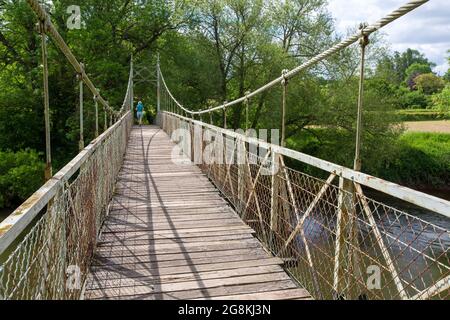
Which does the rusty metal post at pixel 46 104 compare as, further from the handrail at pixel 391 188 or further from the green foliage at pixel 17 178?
the green foliage at pixel 17 178

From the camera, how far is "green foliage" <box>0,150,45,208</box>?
1225 cm

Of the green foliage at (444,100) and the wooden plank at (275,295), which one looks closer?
A: the wooden plank at (275,295)

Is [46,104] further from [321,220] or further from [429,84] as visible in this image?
[429,84]

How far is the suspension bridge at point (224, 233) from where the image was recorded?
150 centimetres

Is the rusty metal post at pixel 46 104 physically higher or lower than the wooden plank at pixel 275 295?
higher

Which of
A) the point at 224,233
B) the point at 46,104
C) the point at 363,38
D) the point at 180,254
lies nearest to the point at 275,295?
the point at 180,254

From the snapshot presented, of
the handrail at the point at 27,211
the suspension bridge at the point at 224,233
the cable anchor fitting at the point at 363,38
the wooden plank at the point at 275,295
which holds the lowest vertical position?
the wooden plank at the point at 275,295

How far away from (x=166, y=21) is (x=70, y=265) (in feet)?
57.5

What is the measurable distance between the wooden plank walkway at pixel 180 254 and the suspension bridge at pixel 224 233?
0.4 inches

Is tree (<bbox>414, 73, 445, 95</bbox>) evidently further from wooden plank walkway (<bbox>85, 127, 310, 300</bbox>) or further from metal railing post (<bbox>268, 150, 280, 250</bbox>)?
metal railing post (<bbox>268, 150, 280, 250</bbox>)

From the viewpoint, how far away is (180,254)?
2.86 meters

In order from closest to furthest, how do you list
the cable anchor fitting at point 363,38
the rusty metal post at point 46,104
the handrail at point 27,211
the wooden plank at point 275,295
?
the handrail at point 27,211 → the rusty metal post at point 46,104 → the cable anchor fitting at point 363,38 → the wooden plank at point 275,295

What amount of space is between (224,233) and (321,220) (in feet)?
2.43

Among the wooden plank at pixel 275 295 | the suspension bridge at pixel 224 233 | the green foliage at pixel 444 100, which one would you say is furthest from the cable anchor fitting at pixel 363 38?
the green foliage at pixel 444 100
